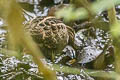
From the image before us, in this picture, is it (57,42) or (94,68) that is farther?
(57,42)

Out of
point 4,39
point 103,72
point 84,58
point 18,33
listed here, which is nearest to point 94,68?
point 103,72

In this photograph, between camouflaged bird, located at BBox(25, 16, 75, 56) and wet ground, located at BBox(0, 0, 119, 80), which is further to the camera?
camouflaged bird, located at BBox(25, 16, 75, 56)

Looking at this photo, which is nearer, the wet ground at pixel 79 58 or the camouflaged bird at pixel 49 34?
the wet ground at pixel 79 58

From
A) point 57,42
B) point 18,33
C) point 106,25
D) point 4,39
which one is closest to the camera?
point 18,33

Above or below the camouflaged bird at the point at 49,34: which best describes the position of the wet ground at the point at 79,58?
below

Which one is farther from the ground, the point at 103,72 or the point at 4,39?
the point at 4,39

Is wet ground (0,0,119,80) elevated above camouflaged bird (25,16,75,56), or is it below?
below

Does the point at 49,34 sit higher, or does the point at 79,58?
the point at 49,34

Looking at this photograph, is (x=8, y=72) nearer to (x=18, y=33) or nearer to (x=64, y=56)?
(x=64, y=56)
